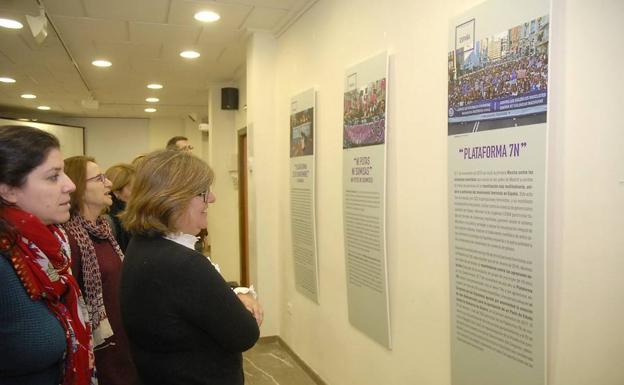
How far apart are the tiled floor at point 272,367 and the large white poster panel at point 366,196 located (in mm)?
1047

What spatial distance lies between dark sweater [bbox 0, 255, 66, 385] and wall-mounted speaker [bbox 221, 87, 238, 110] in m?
4.58

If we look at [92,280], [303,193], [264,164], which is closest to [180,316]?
[92,280]

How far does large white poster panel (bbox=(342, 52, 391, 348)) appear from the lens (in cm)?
225

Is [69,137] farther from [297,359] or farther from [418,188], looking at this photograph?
[418,188]

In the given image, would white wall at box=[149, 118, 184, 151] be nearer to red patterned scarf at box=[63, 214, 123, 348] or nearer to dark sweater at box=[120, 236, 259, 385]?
red patterned scarf at box=[63, 214, 123, 348]

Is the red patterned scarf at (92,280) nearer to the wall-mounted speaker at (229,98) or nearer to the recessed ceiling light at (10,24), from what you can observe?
the recessed ceiling light at (10,24)

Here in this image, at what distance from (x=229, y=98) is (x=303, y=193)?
109 inches

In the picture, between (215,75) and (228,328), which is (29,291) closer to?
(228,328)

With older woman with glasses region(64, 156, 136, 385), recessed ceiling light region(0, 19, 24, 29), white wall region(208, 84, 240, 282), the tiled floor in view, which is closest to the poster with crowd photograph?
older woman with glasses region(64, 156, 136, 385)

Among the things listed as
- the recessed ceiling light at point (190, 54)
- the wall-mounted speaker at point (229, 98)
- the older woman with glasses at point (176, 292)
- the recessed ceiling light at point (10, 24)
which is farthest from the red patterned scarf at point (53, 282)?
the wall-mounted speaker at point (229, 98)

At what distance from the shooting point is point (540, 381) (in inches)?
56.3

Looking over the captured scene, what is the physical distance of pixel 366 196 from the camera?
238cm

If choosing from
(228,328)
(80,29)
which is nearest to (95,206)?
(228,328)

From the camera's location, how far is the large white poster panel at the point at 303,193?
3119mm
